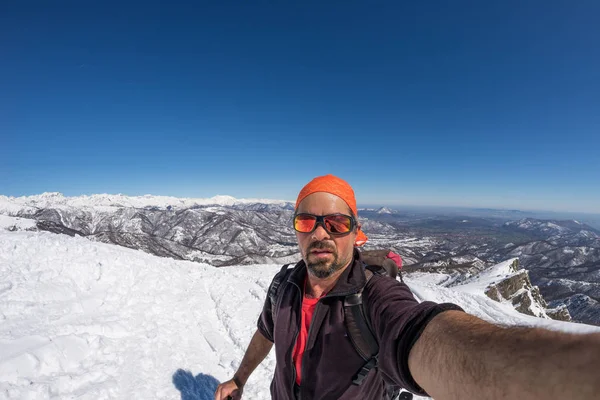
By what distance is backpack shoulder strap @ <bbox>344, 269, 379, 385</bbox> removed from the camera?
2.64 meters

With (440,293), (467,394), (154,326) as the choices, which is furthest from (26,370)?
(440,293)

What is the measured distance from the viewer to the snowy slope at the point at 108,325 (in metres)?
6.71

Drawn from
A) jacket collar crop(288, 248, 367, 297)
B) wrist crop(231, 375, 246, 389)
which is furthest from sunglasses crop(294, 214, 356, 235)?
wrist crop(231, 375, 246, 389)

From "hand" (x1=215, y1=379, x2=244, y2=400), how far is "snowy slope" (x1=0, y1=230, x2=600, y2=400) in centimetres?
456

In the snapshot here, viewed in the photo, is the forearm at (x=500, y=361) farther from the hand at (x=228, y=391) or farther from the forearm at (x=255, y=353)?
the hand at (x=228, y=391)

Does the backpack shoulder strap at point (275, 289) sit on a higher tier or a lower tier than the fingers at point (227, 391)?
higher

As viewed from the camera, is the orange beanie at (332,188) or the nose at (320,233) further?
the orange beanie at (332,188)

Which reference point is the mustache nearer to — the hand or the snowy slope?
the hand

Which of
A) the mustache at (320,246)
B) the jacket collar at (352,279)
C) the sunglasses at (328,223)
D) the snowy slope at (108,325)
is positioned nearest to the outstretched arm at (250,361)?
the jacket collar at (352,279)

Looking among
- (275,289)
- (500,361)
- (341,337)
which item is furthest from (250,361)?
(500,361)

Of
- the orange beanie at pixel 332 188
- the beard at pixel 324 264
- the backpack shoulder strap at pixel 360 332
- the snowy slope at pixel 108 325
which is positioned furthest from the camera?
the snowy slope at pixel 108 325

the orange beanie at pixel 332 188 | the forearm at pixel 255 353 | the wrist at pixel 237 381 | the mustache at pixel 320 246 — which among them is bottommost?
the wrist at pixel 237 381

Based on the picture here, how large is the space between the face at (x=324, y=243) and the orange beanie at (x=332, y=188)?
0.22 ft

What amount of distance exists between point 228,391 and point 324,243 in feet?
9.38
